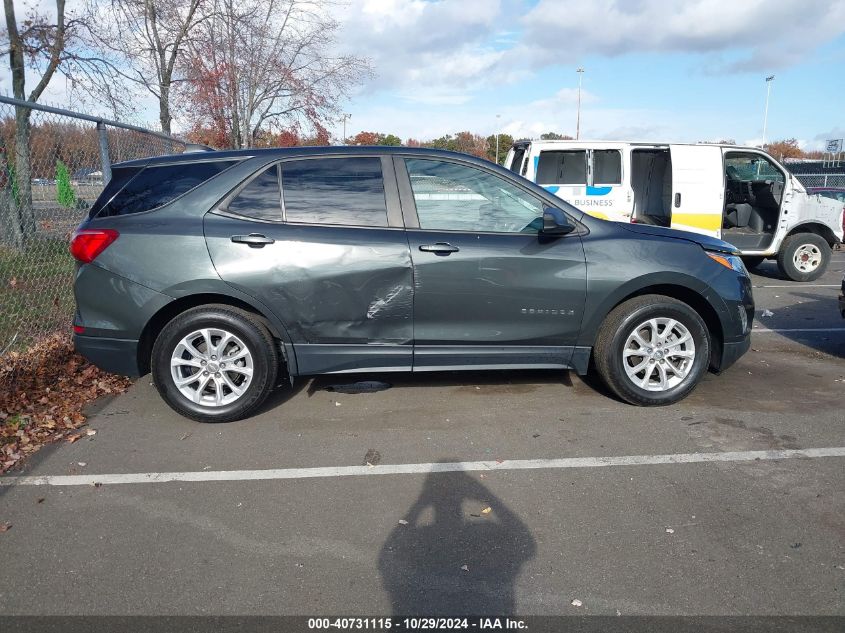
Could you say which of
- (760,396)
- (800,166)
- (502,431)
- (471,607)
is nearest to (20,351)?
(502,431)

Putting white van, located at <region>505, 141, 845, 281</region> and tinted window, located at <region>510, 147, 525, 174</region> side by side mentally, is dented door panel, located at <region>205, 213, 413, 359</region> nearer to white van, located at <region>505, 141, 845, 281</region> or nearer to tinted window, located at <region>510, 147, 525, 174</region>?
white van, located at <region>505, 141, 845, 281</region>

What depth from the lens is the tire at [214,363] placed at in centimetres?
422

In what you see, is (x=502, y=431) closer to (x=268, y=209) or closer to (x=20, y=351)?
(x=268, y=209)

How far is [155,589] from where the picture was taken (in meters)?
2.63

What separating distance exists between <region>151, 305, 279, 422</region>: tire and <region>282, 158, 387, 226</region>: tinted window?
84 cm

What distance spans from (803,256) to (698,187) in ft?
7.87

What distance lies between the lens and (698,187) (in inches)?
392

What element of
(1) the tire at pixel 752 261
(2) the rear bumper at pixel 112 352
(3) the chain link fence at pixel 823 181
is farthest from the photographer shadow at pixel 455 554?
(3) the chain link fence at pixel 823 181

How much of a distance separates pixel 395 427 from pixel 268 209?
175 centimetres

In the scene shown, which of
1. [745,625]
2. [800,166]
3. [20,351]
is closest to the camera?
[745,625]

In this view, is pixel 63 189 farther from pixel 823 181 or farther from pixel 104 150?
pixel 823 181

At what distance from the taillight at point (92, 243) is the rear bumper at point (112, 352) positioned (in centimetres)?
55

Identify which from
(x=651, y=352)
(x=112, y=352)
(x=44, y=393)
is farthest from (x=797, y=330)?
(x=44, y=393)

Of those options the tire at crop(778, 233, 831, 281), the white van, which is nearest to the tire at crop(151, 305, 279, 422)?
the white van
